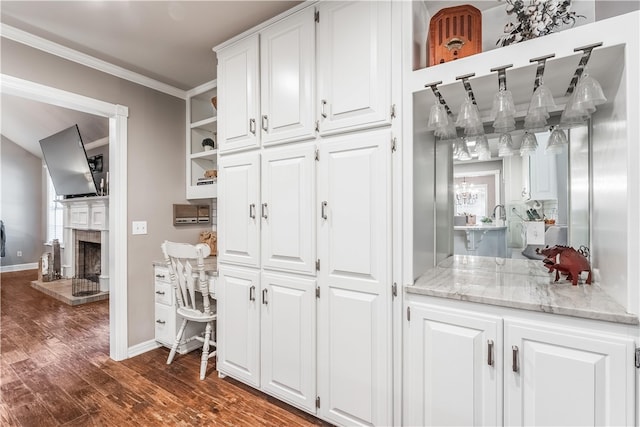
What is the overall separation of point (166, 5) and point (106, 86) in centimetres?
114

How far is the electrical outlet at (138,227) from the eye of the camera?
2705mm

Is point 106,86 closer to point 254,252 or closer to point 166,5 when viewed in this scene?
point 166,5

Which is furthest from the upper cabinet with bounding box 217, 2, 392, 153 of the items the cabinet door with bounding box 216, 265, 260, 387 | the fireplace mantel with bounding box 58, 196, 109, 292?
the fireplace mantel with bounding box 58, 196, 109, 292

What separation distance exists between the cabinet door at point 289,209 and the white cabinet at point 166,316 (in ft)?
4.11

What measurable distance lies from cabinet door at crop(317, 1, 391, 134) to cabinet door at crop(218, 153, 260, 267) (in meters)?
0.61

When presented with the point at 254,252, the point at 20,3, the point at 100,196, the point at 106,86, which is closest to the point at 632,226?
the point at 254,252

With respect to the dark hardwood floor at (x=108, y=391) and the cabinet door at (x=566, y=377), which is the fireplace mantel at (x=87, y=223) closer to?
the dark hardwood floor at (x=108, y=391)

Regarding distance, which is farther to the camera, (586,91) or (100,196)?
(100,196)

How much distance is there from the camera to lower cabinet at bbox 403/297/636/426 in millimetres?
1094

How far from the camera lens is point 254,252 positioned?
201cm

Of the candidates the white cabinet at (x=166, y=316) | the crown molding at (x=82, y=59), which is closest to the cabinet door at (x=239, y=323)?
the white cabinet at (x=166, y=316)

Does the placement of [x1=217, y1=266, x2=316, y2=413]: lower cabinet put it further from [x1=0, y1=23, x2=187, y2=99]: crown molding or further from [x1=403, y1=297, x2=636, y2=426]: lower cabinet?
[x1=0, y1=23, x2=187, y2=99]: crown molding

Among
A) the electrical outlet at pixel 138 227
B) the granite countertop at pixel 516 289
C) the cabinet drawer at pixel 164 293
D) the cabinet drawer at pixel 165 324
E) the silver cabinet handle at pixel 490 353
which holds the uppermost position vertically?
the electrical outlet at pixel 138 227

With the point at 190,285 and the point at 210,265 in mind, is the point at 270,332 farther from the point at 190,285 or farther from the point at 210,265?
the point at 210,265
